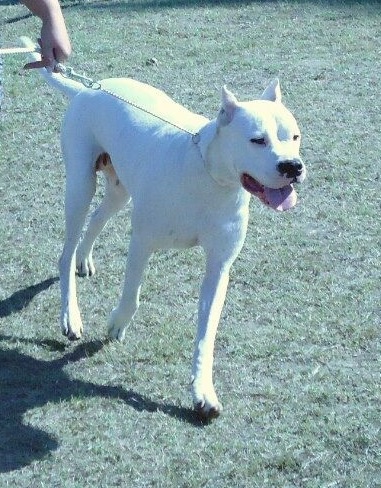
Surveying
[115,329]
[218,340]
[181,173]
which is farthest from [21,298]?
[181,173]

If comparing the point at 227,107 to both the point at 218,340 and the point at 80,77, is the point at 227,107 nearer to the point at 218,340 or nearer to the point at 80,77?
the point at 80,77

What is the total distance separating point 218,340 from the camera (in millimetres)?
5070

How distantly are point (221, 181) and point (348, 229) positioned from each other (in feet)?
7.11

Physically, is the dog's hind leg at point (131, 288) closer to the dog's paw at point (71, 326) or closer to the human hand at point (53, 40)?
the dog's paw at point (71, 326)

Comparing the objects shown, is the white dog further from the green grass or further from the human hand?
the human hand

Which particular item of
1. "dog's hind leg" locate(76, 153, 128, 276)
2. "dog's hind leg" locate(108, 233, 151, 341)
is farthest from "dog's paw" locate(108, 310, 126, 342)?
"dog's hind leg" locate(76, 153, 128, 276)

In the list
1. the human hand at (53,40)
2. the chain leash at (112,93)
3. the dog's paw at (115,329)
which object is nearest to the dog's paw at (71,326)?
the dog's paw at (115,329)

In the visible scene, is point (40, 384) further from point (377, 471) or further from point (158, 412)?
point (377, 471)

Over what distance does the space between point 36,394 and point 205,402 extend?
0.78m

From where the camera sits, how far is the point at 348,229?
20.6 ft

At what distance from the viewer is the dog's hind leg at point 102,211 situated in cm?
527

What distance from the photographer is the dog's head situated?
399 centimetres

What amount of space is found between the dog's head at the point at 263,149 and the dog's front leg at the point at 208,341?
55 cm

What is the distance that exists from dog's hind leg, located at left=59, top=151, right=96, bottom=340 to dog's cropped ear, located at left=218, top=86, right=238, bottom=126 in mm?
1051
